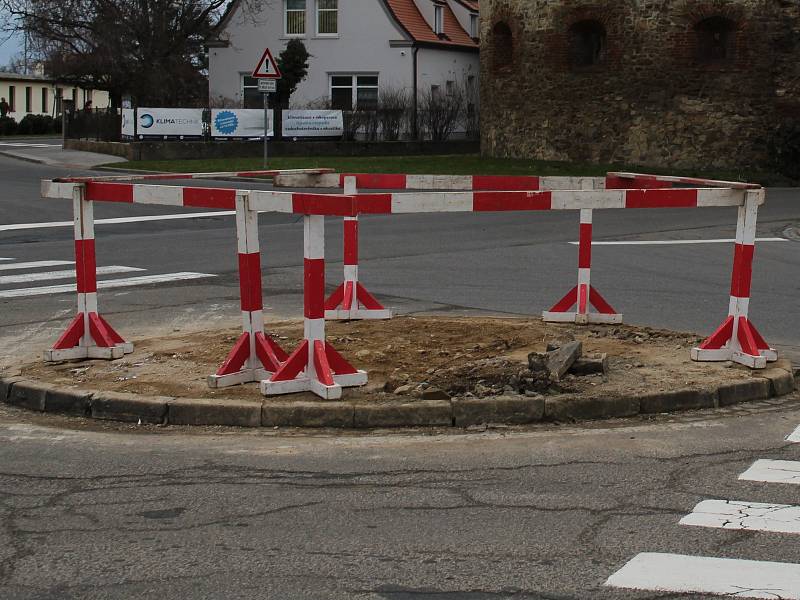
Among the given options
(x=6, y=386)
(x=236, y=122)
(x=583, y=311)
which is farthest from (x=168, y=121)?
(x=6, y=386)

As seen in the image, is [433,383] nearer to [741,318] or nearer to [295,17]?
[741,318]

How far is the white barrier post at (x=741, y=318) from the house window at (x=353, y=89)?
43.3 metres

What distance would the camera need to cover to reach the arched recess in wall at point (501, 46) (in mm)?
38906

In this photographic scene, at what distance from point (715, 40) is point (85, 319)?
95.0ft

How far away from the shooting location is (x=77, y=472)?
6301 millimetres

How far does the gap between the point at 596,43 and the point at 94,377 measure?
100 ft

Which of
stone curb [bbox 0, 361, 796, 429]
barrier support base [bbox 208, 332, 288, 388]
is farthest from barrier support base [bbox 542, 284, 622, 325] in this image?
barrier support base [bbox 208, 332, 288, 388]

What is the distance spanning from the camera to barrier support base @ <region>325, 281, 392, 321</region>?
10492 millimetres

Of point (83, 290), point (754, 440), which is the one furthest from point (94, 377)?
point (754, 440)

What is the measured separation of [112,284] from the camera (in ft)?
44.8

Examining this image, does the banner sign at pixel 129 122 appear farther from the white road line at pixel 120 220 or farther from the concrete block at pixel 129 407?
the concrete block at pixel 129 407

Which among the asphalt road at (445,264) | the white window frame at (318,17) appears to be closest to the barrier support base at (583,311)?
the asphalt road at (445,264)

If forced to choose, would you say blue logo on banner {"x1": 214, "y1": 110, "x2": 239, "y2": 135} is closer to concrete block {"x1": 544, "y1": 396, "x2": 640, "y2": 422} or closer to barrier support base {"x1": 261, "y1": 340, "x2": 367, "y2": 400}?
barrier support base {"x1": 261, "y1": 340, "x2": 367, "y2": 400}

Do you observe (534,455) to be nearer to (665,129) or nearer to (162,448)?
(162,448)
